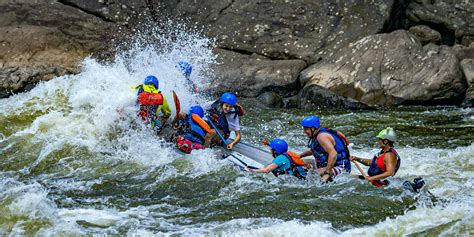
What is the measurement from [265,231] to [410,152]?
4.07 m

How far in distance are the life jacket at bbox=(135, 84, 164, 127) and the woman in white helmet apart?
3.59m

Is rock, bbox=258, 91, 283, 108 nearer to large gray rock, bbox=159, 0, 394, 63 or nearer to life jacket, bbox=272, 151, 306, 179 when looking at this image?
large gray rock, bbox=159, 0, 394, 63

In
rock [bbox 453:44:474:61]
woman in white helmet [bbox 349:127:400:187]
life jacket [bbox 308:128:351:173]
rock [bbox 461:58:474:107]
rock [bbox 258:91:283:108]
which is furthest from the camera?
rock [bbox 453:44:474:61]

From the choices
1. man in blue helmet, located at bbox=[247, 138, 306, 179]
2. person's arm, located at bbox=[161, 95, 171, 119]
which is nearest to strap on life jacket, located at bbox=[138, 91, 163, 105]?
person's arm, located at bbox=[161, 95, 171, 119]

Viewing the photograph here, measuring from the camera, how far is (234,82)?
1416 centimetres

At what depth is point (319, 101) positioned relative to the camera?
1298 cm

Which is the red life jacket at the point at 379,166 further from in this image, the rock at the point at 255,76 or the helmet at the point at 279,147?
the rock at the point at 255,76

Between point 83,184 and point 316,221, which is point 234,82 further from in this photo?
point 316,221

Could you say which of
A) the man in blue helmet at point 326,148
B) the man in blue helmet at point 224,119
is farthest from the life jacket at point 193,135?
the man in blue helmet at point 326,148

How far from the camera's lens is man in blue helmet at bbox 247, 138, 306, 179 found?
25.0 feet

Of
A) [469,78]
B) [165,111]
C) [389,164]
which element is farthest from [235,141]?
[469,78]

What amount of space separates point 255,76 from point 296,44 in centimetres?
159

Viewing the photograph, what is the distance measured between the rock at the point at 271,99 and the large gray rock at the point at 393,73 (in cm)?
92

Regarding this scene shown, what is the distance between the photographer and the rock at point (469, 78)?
12.6m
